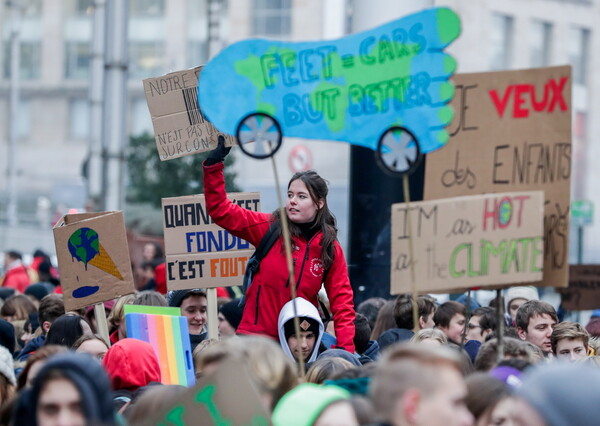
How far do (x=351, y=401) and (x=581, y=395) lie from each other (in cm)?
98

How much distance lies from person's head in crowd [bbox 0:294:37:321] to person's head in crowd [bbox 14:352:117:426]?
20.6ft

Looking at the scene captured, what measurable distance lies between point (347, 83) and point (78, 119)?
204ft

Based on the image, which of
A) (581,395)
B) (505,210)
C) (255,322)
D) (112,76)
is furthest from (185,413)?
(112,76)

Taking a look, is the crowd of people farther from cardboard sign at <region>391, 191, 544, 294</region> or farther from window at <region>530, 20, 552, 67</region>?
window at <region>530, 20, 552, 67</region>

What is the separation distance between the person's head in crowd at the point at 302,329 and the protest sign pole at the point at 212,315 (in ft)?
2.86

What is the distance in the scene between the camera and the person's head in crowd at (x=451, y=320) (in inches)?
333

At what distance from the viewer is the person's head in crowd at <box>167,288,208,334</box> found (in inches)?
323

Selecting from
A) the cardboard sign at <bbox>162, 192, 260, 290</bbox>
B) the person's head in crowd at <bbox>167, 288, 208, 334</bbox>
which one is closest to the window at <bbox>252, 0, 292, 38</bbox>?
the person's head in crowd at <bbox>167, 288, 208, 334</bbox>

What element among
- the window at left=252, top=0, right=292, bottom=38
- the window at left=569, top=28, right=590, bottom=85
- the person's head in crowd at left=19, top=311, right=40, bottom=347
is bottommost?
the person's head in crowd at left=19, top=311, right=40, bottom=347

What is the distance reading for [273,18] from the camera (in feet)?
190

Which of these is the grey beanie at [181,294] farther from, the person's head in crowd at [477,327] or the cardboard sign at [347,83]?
the cardboard sign at [347,83]

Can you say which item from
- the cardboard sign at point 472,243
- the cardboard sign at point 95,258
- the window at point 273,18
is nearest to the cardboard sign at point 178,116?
the cardboard sign at point 95,258

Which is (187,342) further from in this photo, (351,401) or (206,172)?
(351,401)

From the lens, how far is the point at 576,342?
24.3 feet
